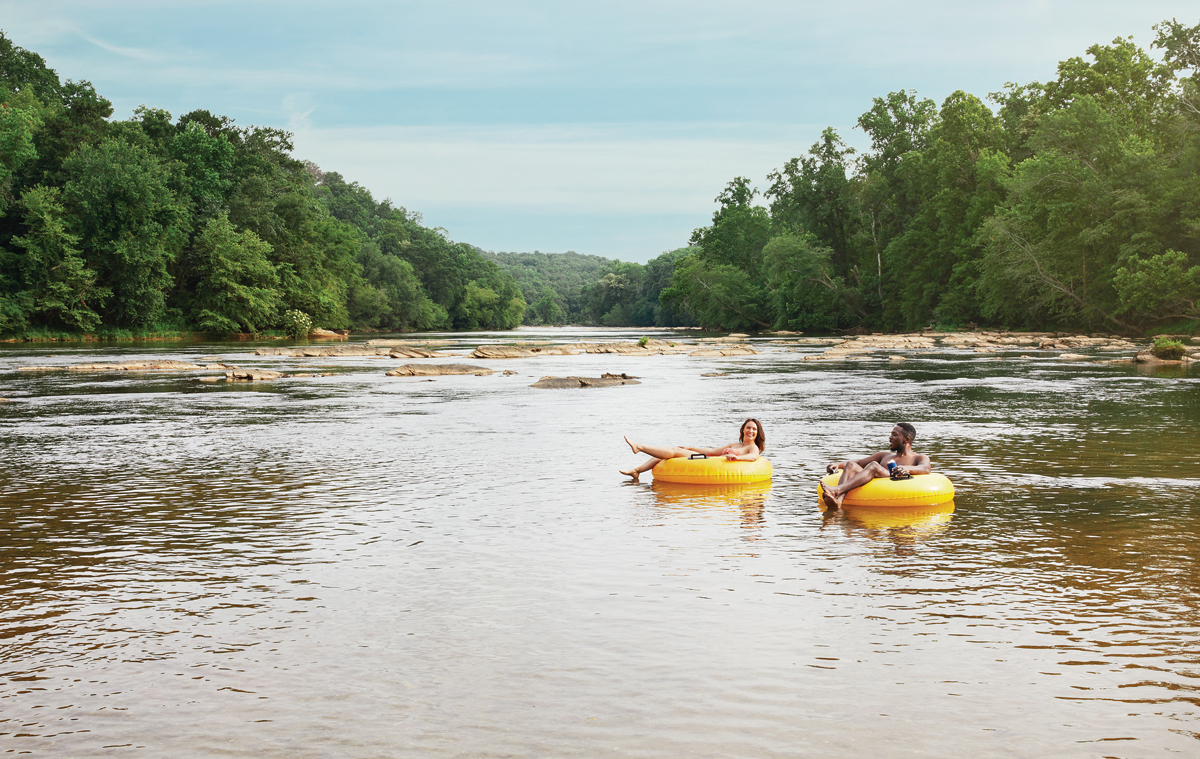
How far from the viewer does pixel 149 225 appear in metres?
73.8

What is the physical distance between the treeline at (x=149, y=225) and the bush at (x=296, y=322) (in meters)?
0.99

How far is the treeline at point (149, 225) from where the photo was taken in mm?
69188

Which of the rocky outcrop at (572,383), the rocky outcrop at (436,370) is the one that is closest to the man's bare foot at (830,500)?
the rocky outcrop at (572,383)

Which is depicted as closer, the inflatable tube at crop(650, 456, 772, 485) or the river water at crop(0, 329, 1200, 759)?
the river water at crop(0, 329, 1200, 759)

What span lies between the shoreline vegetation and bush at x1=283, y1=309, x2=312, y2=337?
0.22m

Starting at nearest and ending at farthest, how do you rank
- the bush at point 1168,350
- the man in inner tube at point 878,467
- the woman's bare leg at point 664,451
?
the man in inner tube at point 878,467 → the woman's bare leg at point 664,451 → the bush at point 1168,350

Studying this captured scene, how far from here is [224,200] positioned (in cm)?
9050

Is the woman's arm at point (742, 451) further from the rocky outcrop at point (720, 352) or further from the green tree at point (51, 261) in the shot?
the green tree at point (51, 261)

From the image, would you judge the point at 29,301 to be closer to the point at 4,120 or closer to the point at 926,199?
the point at 4,120

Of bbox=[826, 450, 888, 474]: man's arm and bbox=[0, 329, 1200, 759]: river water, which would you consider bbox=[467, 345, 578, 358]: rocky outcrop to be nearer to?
bbox=[0, 329, 1200, 759]: river water

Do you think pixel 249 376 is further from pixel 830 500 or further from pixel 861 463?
pixel 830 500

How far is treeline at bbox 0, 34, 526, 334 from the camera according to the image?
227ft

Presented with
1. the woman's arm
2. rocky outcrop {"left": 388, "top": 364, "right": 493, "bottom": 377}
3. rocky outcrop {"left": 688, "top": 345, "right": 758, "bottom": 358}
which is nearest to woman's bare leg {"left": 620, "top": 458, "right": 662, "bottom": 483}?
the woman's arm

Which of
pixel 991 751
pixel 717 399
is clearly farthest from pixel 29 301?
pixel 991 751
